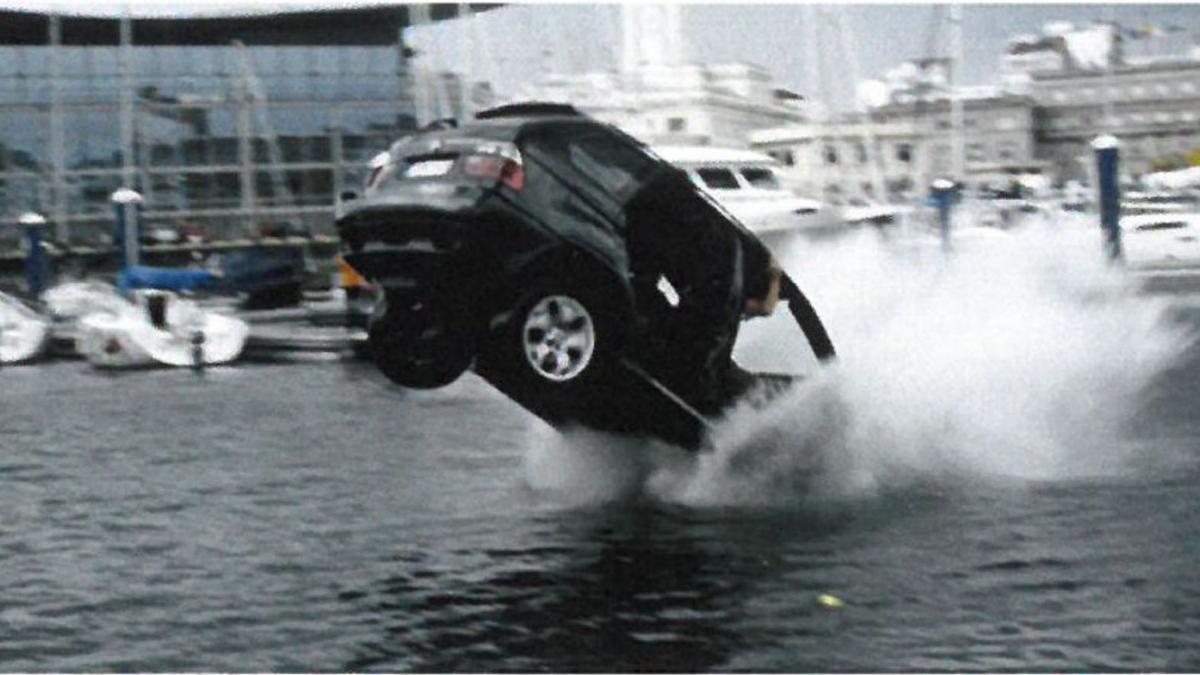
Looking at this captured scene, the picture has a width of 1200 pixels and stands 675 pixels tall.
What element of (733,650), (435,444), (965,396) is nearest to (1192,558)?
(733,650)

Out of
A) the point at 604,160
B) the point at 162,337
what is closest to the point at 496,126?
the point at 604,160

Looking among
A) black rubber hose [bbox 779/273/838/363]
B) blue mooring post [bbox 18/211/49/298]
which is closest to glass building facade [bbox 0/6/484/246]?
blue mooring post [bbox 18/211/49/298]

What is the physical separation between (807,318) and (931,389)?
318cm

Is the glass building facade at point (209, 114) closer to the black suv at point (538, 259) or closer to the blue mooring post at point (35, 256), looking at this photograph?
the blue mooring post at point (35, 256)

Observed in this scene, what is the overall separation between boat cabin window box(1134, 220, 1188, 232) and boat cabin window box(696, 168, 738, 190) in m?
19.2

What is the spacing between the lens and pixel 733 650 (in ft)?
35.0

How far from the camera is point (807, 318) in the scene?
15.2 m

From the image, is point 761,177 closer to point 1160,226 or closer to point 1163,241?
point 1163,241

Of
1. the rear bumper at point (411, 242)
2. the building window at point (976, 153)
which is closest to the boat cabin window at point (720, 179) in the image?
the rear bumper at point (411, 242)

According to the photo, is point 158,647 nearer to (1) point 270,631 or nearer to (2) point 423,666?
(1) point 270,631

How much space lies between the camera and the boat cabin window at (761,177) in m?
39.8

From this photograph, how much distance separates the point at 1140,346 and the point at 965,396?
307cm

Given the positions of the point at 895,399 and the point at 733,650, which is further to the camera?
the point at 895,399

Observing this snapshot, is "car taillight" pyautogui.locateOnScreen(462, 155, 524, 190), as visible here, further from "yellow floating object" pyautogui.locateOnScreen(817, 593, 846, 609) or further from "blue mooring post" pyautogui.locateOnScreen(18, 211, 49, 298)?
"blue mooring post" pyautogui.locateOnScreen(18, 211, 49, 298)
